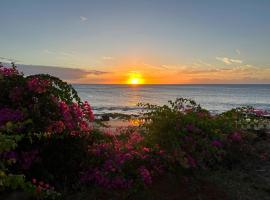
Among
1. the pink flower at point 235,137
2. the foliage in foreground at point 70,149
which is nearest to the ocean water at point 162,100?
the pink flower at point 235,137

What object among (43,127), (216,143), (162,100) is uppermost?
(43,127)

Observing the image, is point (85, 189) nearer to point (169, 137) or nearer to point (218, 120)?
point (169, 137)

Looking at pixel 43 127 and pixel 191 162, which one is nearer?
pixel 43 127

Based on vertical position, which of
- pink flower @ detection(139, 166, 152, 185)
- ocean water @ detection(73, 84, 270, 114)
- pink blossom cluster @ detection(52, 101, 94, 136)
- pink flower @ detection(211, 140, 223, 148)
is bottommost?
ocean water @ detection(73, 84, 270, 114)

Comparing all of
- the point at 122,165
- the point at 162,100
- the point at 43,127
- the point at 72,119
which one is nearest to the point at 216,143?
the point at 122,165

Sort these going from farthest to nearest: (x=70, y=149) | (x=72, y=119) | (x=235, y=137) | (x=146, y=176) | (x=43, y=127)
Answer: (x=235, y=137) < (x=72, y=119) < (x=70, y=149) < (x=146, y=176) < (x=43, y=127)

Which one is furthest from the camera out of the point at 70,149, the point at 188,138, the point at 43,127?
the point at 188,138

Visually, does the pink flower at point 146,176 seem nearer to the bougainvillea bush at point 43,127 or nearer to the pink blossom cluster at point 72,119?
the bougainvillea bush at point 43,127

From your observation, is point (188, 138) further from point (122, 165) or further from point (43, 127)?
point (43, 127)

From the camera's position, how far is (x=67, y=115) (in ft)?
24.9

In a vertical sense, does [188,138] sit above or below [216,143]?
above

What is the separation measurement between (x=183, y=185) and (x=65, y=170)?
90.1 inches

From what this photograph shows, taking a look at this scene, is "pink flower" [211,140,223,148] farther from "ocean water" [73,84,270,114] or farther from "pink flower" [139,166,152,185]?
"ocean water" [73,84,270,114]

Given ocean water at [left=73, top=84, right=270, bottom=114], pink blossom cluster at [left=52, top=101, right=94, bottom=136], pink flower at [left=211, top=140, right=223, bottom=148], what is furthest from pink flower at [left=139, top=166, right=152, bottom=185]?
ocean water at [left=73, top=84, right=270, bottom=114]
